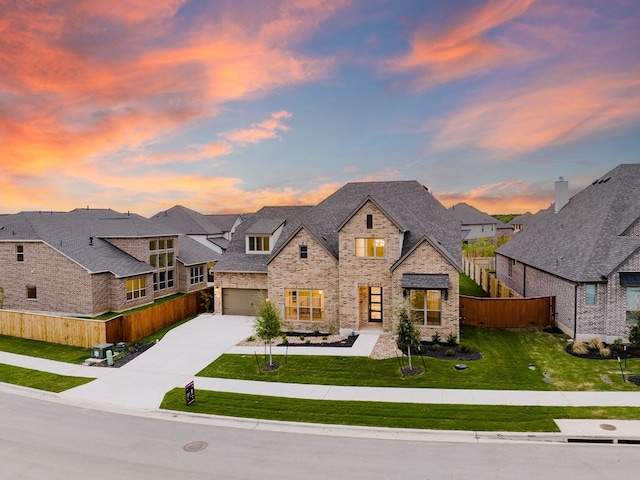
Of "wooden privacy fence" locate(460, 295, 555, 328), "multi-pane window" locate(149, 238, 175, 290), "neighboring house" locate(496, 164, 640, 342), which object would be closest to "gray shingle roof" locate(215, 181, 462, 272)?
"wooden privacy fence" locate(460, 295, 555, 328)

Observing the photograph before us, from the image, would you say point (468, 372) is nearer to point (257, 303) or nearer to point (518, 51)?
point (257, 303)

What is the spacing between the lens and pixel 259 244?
98.7ft

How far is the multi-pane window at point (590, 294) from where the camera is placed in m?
20.0

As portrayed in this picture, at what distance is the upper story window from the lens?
29891 millimetres

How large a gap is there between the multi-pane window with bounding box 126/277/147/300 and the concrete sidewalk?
9472 mm

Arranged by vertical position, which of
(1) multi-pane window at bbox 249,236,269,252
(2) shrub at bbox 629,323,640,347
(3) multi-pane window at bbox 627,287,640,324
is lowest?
(2) shrub at bbox 629,323,640,347

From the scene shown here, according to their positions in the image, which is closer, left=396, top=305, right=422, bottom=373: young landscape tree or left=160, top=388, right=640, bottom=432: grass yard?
left=160, top=388, right=640, bottom=432: grass yard

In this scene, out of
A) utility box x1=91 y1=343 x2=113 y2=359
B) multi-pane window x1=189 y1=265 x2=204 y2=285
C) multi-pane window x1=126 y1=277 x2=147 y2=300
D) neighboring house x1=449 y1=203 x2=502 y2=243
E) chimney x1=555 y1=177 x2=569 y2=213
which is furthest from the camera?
neighboring house x1=449 y1=203 x2=502 y2=243

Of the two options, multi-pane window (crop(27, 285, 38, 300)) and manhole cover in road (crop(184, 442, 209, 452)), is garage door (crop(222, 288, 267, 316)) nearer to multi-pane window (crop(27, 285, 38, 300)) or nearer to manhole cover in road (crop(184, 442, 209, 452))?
multi-pane window (crop(27, 285, 38, 300))

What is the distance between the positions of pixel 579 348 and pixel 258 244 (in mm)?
21340

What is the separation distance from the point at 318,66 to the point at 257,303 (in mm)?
17352

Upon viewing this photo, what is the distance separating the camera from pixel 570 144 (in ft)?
109

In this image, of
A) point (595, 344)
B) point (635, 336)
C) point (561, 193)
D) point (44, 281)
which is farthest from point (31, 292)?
point (561, 193)

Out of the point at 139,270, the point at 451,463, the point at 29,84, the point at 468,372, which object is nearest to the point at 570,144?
the point at 468,372
